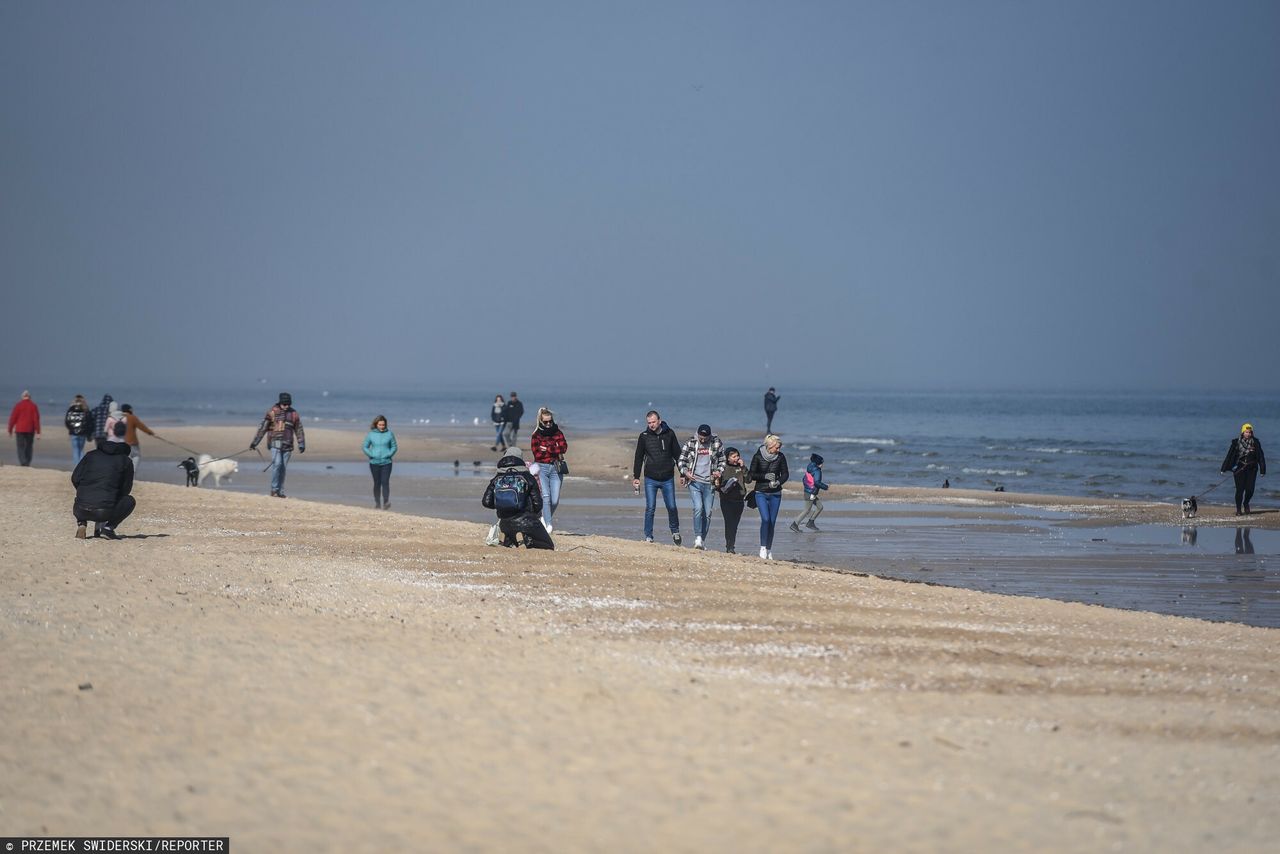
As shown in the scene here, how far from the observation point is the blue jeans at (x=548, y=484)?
1684 cm

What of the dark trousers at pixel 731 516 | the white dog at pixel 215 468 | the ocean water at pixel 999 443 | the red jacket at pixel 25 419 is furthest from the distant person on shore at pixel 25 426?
the ocean water at pixel 999 443

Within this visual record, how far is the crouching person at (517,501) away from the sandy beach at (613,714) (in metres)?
1.65

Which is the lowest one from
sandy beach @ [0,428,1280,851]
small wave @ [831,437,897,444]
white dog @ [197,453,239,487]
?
sandy beach @ [0,428,1280,851]

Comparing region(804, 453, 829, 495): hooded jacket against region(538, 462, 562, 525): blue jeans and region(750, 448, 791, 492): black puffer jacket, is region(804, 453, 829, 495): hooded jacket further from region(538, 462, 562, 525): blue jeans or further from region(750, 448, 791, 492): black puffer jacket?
region(538, 462, 562, 525): blue jeans

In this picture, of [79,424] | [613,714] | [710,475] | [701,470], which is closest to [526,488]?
[701,470]

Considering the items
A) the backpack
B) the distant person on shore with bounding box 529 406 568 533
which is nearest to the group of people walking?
the distant person on shore with bounding box 529 406 568 533

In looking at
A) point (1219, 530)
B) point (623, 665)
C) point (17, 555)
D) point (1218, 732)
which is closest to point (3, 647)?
point (623, 665)

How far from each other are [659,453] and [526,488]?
→ 2.78 meters

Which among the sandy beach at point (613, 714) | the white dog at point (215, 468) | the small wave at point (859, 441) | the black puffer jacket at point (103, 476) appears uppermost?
the small wave at point (859, 441)

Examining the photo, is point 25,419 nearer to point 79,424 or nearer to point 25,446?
point 25,446

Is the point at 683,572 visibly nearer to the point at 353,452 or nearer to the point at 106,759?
the point at 106,759

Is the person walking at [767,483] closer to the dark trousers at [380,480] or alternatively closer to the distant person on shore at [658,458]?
the distant person on shore at [658,458]

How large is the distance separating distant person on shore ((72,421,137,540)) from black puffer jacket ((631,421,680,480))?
638 cm

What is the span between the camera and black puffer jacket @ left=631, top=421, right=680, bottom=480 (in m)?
17.4
